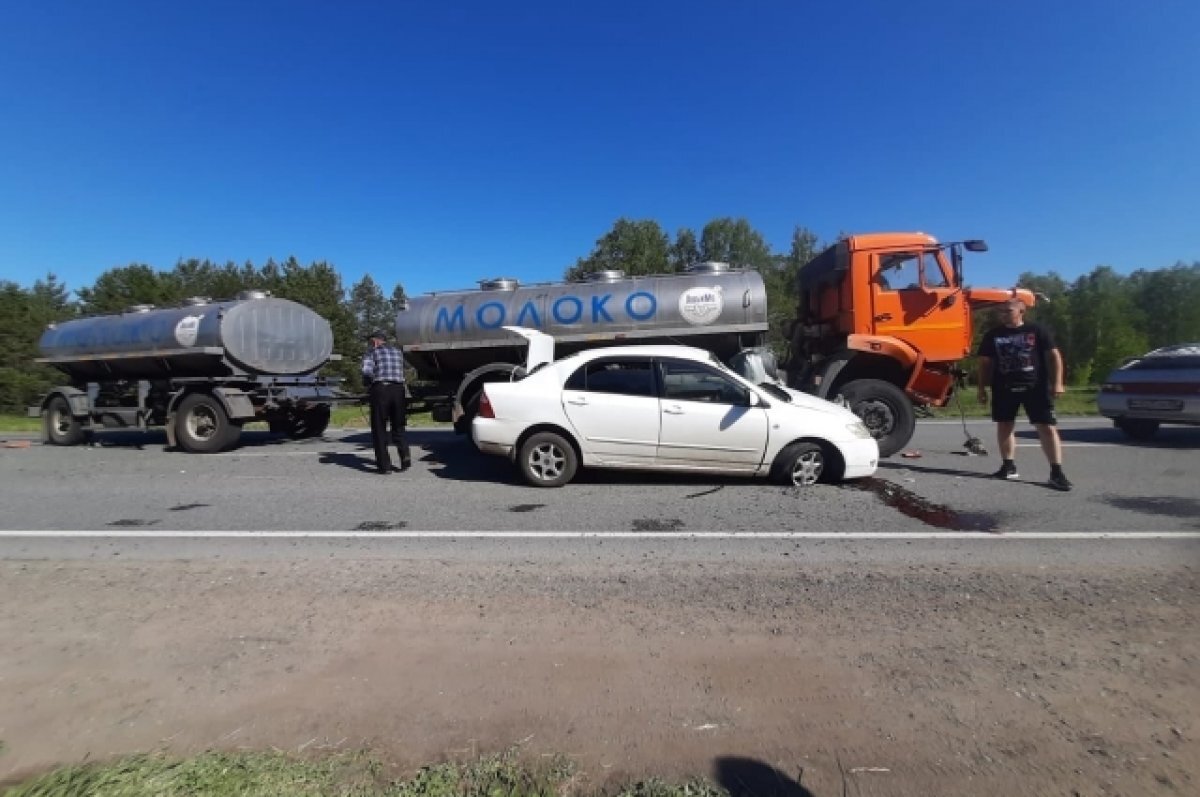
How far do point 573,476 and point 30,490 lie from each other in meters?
6.56

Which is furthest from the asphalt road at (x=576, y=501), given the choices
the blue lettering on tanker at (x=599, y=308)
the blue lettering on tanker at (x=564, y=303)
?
the blue lettering on tanker at (x=599, y=308)

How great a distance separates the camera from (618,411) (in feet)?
21.5

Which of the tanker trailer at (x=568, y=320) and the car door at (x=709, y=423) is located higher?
the tanker trailer at (x=568, y=320)

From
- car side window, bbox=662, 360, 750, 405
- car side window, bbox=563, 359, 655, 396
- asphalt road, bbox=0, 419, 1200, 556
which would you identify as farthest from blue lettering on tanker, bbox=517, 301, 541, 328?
car side window, bbox=662, 360, 750, 405

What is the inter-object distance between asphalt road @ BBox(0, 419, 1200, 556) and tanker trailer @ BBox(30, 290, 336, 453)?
137cm

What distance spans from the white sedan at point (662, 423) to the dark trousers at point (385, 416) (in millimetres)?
1653

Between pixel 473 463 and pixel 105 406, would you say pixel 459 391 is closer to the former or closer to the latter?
pixel 473 463

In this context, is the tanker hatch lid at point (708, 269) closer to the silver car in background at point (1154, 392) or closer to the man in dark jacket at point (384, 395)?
the man in dark jacket at point (384, 395)

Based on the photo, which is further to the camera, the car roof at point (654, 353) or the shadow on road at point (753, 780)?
the car roof at point (654, 353)

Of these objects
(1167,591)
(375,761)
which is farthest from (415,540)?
(1167,591)

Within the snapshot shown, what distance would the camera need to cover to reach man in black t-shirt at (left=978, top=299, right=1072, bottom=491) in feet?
21.0

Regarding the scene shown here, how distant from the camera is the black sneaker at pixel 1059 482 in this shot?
6219 millimetres

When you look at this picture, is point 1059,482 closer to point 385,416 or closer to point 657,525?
point 657,525

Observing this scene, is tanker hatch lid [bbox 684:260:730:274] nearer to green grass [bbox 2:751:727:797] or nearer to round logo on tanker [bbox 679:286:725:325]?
round logo on tanker [bbox 679:286:725:325]
